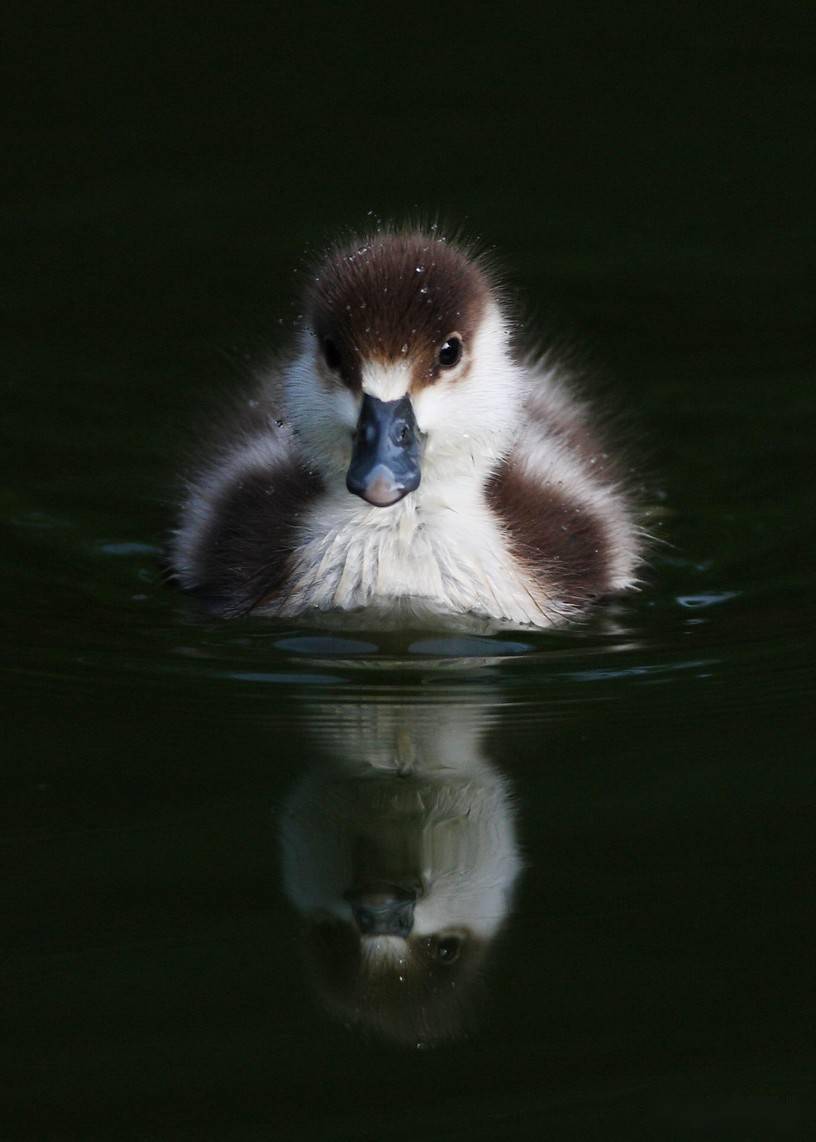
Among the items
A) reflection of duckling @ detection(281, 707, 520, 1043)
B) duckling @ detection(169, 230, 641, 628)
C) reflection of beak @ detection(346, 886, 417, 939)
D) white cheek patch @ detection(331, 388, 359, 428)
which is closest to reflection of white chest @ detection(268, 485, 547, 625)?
duckling @ detection(169, 230, 641, 628)

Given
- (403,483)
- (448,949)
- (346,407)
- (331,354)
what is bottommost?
(448,949)

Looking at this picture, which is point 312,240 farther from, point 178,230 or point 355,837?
point 355,837

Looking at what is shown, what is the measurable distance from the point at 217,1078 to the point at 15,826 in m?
0.89

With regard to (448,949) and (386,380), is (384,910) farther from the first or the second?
(386,380)

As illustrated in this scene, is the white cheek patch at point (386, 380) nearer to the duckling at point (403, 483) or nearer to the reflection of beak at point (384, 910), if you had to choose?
the duckling at point (403, 483)

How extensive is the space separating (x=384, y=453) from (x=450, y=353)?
0.42m

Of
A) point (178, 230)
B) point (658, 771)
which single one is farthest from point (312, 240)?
point (658, 771)

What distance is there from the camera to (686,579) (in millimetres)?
5770

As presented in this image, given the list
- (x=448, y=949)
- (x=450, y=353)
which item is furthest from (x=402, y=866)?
(x=450, y=353)

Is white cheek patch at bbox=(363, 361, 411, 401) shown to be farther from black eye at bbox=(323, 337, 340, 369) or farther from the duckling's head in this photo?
black eye at bbox=(323, 337, 340, 369)

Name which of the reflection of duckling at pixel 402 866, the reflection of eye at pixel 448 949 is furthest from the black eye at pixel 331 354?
the reflection of eye at pixel 448 949

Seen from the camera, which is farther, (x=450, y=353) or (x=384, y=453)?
(x=450, y=353)

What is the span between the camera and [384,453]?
15.8ft

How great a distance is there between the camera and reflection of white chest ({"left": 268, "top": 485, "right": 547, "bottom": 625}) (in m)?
5.19
